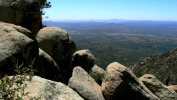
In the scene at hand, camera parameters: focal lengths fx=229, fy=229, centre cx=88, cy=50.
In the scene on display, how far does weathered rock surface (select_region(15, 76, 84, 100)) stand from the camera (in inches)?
327

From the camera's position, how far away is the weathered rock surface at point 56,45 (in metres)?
19.5

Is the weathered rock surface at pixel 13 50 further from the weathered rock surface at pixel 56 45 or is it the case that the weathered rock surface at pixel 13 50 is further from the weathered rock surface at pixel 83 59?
the weathered rock surface at pixel 83 59

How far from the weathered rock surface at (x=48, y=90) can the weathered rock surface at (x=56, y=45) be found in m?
9.98

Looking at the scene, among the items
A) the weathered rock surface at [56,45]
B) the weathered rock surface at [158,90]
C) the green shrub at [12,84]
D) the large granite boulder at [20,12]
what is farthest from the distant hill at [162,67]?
the green shrub at [12,84]

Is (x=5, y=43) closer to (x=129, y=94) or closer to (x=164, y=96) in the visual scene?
(x=129, y=94)

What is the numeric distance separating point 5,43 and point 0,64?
1.44m

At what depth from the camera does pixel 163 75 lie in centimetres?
7906

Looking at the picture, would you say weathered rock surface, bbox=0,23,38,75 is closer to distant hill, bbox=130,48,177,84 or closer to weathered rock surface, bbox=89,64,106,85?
weathered rock surface, bbox=89,64,106,85

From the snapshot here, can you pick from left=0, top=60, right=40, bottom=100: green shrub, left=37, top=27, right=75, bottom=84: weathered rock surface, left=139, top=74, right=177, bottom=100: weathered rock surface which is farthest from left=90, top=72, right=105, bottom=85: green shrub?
left=0, top=60, right=40, bottom=100: green shrub

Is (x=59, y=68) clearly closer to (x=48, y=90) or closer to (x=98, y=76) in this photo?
(x=98, y=76)

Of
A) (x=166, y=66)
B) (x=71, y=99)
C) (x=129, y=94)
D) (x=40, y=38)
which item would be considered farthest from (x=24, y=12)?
(x=166, y=66)

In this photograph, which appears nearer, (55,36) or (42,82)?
(42,82)

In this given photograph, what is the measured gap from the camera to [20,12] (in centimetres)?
2003

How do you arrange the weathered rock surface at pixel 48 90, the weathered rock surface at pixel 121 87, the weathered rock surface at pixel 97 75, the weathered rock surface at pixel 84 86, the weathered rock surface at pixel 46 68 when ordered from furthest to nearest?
the weathered rock surface at pixel 97 75
the weathered rock surface at pixel 121 87
the weathered rock surface at pixel 84 86
the weathered rock surface at pixel 46 68
the weathered rock surface at pixel 48 90
